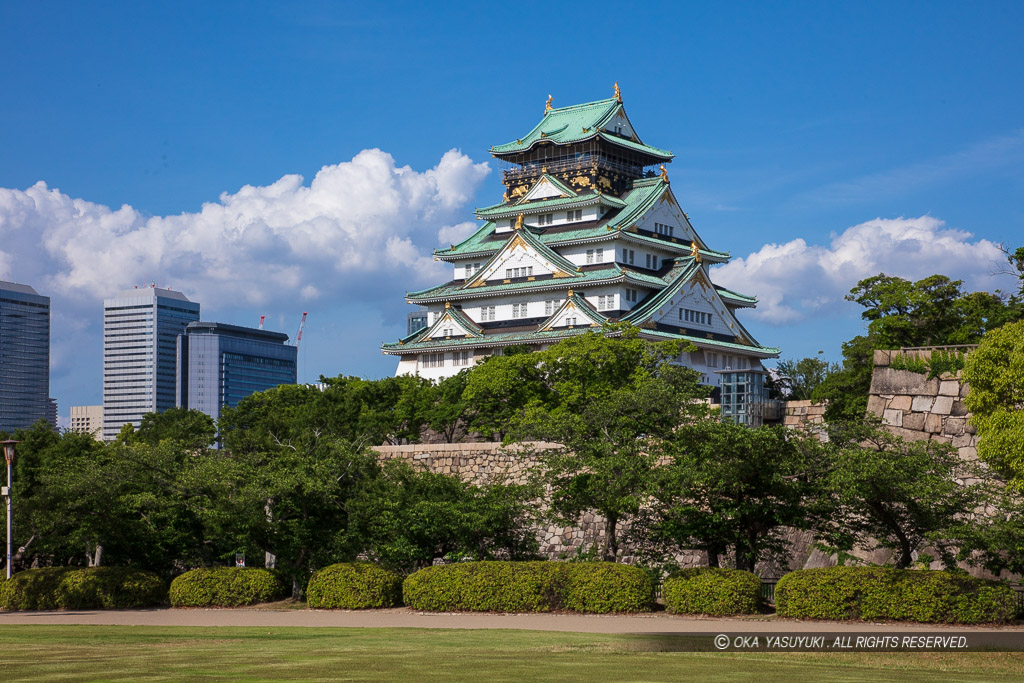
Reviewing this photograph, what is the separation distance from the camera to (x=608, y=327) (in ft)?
156

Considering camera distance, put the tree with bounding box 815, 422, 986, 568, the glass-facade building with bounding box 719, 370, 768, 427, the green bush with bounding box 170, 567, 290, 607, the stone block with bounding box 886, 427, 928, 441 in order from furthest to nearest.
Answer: the glass-facade building with bounding box 719, 370, 768, 427 < the green bush with bounding box 170, 567, 290, 607 < the stone block with bounding box 886, 427, 928, 441 < the tree with bounding box 815, 422, 986, 568

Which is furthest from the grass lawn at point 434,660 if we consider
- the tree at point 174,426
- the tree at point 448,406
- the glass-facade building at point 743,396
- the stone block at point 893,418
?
the glass-facade building at point 743,396

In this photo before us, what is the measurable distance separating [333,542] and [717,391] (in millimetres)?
29652

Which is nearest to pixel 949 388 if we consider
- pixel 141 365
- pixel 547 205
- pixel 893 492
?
pixel 893 492

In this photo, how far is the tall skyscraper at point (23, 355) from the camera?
168 meters

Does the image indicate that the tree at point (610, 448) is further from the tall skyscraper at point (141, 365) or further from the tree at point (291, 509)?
the tall skyscraper at point (141, 365)

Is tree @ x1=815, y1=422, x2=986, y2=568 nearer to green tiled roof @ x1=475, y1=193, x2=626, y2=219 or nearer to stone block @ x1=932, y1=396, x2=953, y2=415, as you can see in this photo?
stone block @ x1=932, y1=396, x2=953, y2=415

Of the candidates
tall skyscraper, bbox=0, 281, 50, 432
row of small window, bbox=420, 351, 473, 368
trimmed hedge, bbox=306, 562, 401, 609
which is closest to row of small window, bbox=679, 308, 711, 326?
row of small window, bbox=420, 351, 473, 368

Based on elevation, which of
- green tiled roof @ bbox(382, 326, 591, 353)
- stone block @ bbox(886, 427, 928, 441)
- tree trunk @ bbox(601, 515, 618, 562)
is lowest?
tree trunk @ bbox(601, 515, 618, 562)

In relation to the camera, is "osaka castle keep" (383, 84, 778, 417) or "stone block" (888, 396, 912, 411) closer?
"stone block" (888, 396, 912, 411)

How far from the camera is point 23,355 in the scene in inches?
6688

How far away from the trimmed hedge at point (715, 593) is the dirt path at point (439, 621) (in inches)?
12.4

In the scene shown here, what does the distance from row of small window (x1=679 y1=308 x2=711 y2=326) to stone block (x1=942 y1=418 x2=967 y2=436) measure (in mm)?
32039

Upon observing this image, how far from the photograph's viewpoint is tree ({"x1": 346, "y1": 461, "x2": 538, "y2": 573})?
2580 cm
